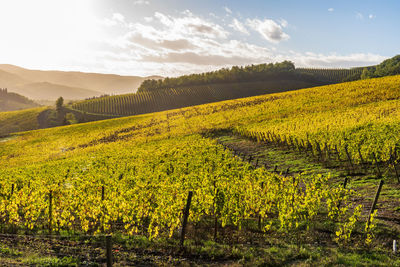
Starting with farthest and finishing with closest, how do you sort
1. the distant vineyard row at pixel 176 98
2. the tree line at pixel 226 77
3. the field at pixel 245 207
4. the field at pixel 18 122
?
the tree line at pixel 226 77
the distant vineyard row at pixel 176 98
the field at pixel 18 122
the field at pixel 245 207

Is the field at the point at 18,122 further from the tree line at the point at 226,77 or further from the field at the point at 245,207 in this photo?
the field at the point at 245,207

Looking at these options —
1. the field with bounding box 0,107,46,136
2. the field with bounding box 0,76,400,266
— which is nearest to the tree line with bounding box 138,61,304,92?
the field with bounding box 0,107,46,136

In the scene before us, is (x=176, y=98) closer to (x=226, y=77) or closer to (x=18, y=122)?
(x=226, y=77)

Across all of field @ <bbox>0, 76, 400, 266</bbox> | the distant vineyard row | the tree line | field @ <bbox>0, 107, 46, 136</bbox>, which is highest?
the tree line

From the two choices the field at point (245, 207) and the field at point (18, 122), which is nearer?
the field at point (245, 207)

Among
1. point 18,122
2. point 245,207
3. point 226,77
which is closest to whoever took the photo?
point 245,207

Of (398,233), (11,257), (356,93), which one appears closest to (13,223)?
(11,257)

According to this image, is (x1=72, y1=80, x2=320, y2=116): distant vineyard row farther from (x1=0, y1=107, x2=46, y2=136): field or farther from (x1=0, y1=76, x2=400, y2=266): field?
(x1=0, y1=76, x2=400, y2=266): field

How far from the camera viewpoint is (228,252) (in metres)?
9.11

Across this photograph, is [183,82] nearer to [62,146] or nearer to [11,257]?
[62,146]

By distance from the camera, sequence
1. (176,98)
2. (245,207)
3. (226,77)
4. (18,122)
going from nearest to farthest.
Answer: (245,207) → (18,122) → (176,98) → (226,77)

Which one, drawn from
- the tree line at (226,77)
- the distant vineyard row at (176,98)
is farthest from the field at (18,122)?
the tree line at (226,77)

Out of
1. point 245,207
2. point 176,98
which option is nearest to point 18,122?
point 176,98

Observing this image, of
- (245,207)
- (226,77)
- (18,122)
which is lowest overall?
(245,207)
